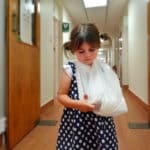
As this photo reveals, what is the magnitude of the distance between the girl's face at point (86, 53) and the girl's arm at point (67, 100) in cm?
9

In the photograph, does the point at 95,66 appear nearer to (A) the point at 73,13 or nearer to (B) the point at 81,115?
(B) the point at 81,115

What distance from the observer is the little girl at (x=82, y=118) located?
90 centimetres

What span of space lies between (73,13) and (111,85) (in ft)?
22.1

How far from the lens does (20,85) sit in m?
2.29

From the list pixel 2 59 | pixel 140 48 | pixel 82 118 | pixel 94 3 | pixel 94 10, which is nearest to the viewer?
pixel 82 118

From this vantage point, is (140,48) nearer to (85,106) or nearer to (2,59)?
(2,59)

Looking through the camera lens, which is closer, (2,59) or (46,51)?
Result: (2,59)

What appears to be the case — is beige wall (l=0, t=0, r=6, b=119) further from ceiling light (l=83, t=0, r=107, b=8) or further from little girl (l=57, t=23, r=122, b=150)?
ceiling light (l=83, t=0, r=107, b=8)

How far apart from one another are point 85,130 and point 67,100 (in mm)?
150

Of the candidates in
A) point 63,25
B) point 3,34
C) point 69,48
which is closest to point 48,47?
point 63,25

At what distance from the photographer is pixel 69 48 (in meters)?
0.95

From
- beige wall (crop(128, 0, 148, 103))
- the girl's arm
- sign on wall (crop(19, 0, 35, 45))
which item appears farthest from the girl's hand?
beige wall (crop(128, 0, 148, 103))

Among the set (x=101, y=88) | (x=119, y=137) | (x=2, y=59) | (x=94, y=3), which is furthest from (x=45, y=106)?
(x=94, y=3)

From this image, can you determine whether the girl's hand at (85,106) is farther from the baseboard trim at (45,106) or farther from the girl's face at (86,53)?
A: the baseboard trim at (45,106)
